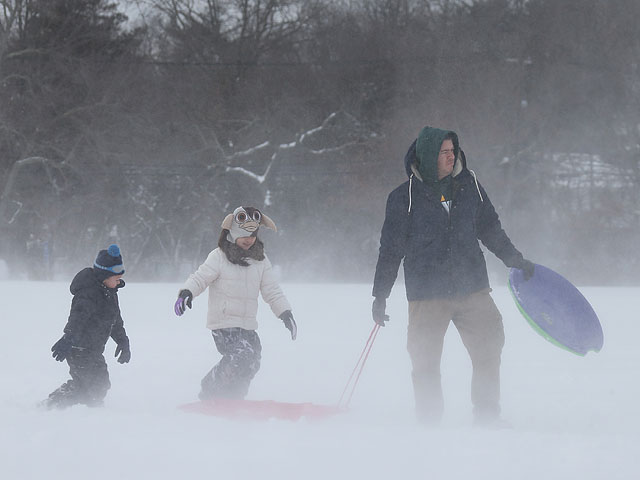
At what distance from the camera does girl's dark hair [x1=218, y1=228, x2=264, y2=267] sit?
544 centimetres

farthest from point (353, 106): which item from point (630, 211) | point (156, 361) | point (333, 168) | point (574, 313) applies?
point (574, 313)

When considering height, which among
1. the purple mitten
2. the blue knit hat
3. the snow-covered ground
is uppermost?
the blue knit hat

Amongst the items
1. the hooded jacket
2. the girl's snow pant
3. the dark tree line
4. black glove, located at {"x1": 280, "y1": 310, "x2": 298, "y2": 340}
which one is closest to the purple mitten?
the girl's snow pant

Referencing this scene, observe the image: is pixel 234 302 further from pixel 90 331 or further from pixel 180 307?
pixel 90 331

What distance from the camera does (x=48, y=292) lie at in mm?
13766

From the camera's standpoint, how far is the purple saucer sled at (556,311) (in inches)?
193

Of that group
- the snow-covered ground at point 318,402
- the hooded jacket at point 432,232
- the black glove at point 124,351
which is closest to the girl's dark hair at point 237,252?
the black glove at point 124,351

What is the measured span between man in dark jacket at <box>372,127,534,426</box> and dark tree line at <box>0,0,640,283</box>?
24.4 meters

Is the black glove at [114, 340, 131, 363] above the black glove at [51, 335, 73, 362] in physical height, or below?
below

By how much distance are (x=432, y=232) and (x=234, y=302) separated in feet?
4.83

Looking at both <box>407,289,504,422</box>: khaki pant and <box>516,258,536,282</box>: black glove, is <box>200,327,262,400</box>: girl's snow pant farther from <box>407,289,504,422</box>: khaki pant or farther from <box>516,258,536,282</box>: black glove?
<box>516,258,536,282</box>: black glove

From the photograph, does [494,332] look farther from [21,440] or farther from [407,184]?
[21,440]

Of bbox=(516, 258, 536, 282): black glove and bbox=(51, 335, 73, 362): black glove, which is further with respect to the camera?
bbox=(51, 335, 73, 362): black glove

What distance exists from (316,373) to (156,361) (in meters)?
1.41
